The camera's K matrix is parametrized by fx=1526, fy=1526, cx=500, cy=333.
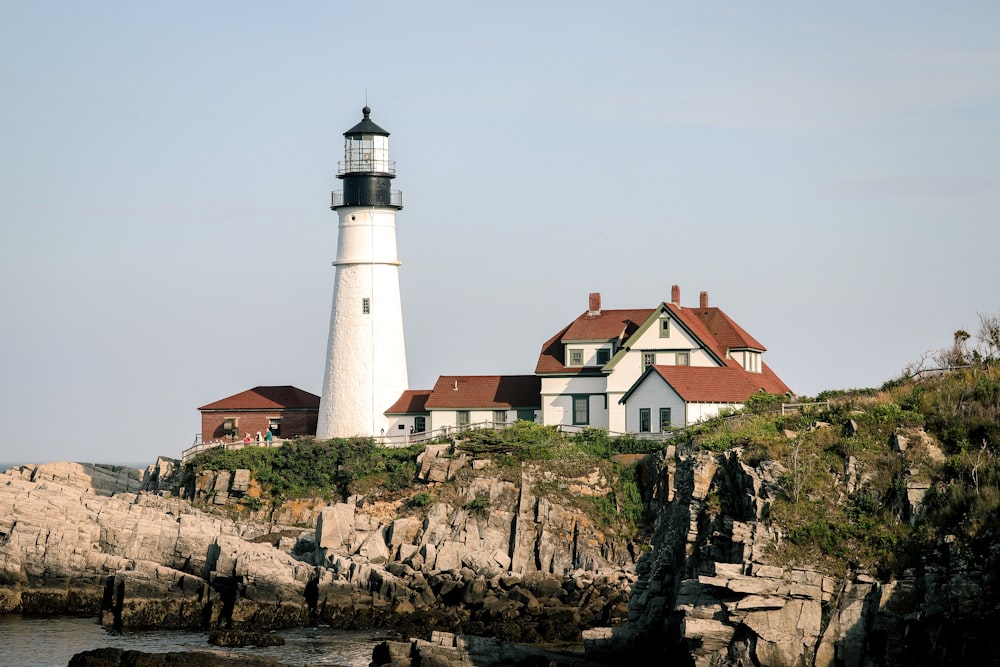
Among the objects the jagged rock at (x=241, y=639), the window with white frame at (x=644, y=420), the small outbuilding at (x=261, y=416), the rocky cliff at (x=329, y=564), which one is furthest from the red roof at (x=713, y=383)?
the jagged rock at (x=241, y=639)

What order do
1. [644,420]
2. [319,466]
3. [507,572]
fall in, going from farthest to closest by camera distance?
[319,466] < [644,420] < [507,572]

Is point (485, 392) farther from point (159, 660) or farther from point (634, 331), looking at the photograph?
point (159, 660)

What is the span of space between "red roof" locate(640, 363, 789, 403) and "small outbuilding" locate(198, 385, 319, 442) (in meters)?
12.7

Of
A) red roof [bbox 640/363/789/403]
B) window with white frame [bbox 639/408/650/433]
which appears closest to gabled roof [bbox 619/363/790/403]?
red roof [bbox 640/363/789/403]

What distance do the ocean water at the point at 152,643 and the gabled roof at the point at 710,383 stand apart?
15.4 meters

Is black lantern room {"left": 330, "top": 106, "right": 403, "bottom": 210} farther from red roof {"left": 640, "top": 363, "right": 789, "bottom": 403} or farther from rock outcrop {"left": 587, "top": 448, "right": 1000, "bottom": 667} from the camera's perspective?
rock outcrop {"left": 587, "top": 448, "right": 1000, "bottom": 667}

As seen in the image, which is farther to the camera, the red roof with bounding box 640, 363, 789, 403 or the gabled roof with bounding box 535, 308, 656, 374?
the gabled roof with bounding box 535, 308, 656, 374

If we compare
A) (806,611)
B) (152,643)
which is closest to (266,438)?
(152,643)

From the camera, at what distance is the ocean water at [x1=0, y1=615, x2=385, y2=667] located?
101 feet

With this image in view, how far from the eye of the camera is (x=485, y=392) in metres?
49.8

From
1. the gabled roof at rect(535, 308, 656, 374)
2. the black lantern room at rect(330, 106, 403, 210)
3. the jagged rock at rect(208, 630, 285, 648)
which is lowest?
the jagged rock at rect(208, 630, 285, 648)

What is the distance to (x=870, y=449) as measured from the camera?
90.1ft

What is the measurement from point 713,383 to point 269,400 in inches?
620

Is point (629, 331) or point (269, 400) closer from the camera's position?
point (629, 331)
